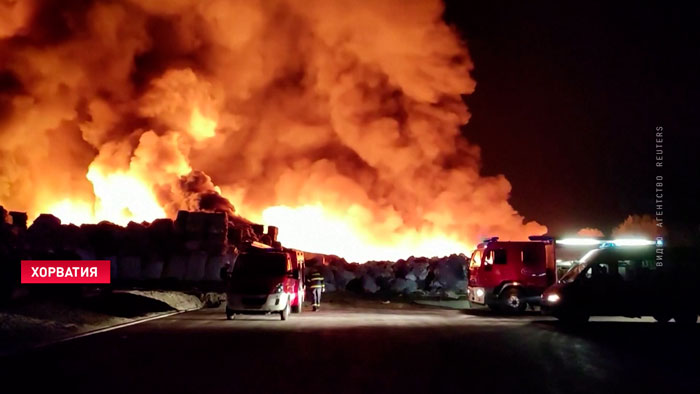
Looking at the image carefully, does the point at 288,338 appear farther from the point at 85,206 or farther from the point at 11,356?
the point at 85,206

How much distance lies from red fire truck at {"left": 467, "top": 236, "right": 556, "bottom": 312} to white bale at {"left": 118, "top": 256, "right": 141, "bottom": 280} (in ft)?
73.8

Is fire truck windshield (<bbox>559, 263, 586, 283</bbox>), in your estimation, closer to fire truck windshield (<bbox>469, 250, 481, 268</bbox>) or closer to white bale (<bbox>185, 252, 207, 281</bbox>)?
fire truck windshield (<bbox>469, 250, 481, 268</bbox>)

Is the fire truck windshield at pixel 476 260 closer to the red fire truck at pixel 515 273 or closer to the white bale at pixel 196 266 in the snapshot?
the red fire truck at pixel 515 273

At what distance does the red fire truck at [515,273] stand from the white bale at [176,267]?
2070cm

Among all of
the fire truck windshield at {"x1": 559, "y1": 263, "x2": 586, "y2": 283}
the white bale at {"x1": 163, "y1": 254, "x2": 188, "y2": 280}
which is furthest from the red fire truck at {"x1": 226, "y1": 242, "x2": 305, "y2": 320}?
the white bale at {"x1": 163, "y1": 254, "x2": 188, "y2": 280}

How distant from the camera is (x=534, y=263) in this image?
24.6m

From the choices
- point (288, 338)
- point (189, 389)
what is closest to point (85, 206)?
point (288, 338)

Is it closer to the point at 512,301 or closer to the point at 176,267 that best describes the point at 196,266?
the point at 176,267

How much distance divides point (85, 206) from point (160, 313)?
36.9m

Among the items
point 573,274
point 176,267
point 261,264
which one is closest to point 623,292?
point 573,274

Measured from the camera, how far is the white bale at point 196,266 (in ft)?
133

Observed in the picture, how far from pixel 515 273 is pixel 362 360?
1397 cm

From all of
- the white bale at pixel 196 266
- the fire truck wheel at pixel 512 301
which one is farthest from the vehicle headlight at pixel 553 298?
the white bale at pixel 196 266

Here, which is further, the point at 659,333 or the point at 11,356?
the point at 659,333
